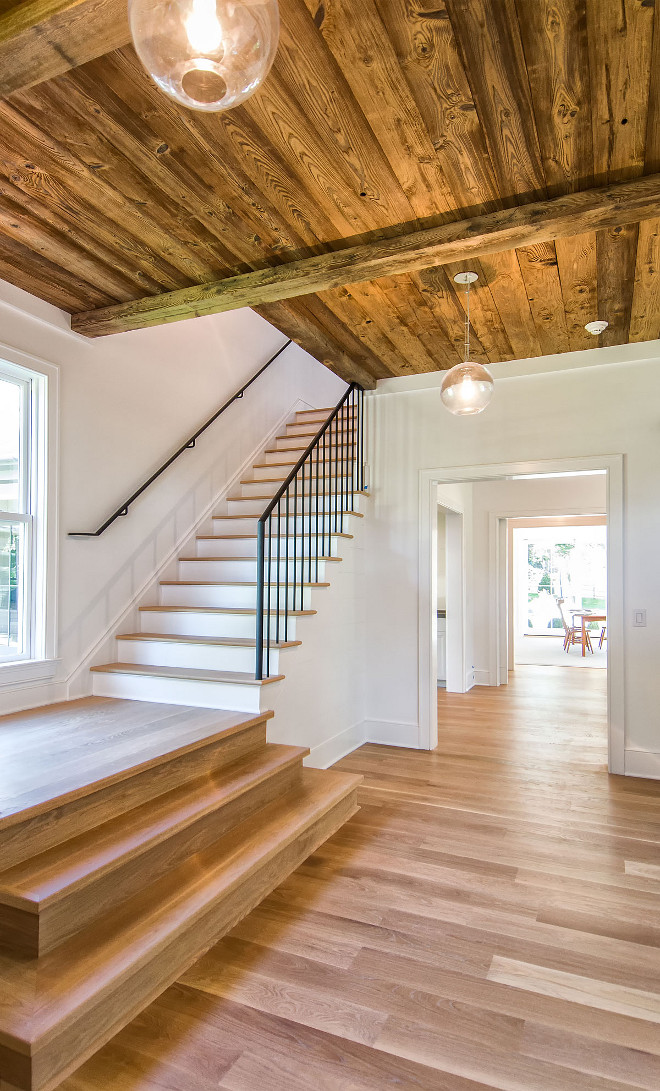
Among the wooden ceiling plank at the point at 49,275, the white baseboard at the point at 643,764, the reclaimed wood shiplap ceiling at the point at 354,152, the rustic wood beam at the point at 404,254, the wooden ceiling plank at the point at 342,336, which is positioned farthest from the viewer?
the white baseboard at the point at 643,764

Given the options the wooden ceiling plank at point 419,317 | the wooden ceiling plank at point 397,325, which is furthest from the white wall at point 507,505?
the wooden ceiling plank at point 419,317

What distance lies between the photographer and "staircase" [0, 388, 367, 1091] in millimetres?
1753

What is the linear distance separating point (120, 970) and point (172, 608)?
8.05ft

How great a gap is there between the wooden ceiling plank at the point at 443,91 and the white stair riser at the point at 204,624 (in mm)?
2455

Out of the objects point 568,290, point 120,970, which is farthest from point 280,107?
point 120,970

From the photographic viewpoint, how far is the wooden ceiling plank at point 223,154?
1945 mm

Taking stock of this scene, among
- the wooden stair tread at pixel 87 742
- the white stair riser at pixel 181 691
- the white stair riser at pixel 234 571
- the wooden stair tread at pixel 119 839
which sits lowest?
the wooden stair tread at pixel 119 839

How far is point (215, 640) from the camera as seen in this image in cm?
371

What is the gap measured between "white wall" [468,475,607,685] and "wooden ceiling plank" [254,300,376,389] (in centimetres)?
361

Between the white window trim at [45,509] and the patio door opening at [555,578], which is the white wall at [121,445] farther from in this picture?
the patio door opening at [555,578]

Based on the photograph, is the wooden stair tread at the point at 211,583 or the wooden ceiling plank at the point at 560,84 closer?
the wooden ceiling plank at the point at 560,84

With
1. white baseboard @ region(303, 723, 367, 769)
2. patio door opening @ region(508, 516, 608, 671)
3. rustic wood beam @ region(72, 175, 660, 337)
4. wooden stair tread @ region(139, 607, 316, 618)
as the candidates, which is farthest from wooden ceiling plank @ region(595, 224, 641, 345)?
patio door opening @ region(508, 516, 608, 671)

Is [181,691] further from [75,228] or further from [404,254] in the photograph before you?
[404,254]

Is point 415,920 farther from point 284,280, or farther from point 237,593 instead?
point 284,280
